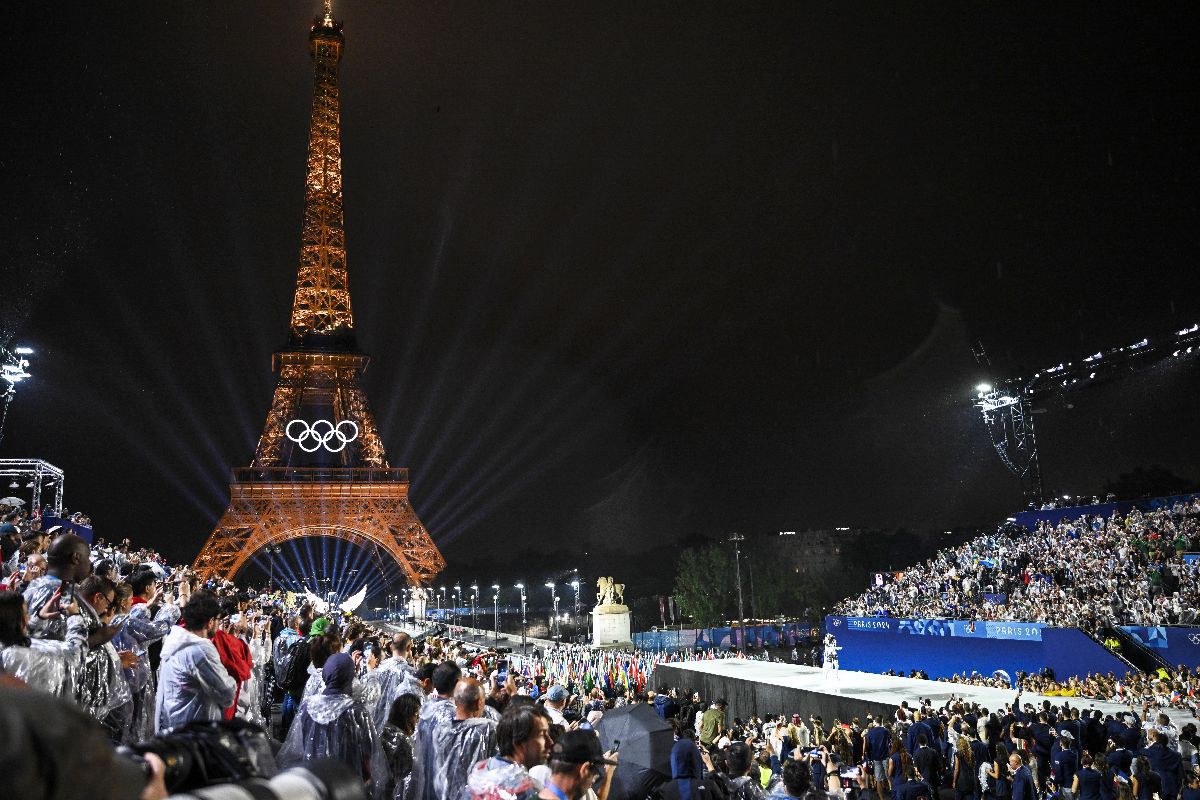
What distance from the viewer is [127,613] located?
5637mm

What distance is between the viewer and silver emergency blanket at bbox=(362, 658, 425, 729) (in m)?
6.12

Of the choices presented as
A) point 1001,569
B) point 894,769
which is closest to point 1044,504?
point 1001,569

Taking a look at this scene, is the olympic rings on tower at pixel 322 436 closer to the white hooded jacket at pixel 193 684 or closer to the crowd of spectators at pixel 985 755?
the crowd of spectators at pixel 985 755

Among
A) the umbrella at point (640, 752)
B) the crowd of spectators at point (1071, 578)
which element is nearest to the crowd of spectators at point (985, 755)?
the umbrella at point (640, 752)

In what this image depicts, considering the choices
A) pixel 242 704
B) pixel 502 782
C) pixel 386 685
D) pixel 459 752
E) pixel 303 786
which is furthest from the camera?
pixel 386 685

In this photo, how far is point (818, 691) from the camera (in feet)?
59.6

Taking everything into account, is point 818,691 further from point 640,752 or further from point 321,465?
point 321,465

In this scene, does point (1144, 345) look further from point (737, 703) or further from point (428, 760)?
point (428, 760)

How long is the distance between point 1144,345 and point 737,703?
21.2m

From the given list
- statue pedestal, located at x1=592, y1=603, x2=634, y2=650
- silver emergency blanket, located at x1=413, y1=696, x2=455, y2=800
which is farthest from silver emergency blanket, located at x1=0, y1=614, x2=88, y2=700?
statue pedestal, located at x1=592, y1=603, x2=634, y2=650

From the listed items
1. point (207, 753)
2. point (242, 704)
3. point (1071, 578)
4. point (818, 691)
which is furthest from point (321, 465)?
point (207, 753)

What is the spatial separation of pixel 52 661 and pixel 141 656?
208 centimetres

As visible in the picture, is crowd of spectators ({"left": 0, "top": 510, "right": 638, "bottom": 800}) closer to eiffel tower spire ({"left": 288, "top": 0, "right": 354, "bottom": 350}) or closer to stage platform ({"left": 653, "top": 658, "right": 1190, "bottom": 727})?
stage platform ({"left": 653, "top": 658, "right": 1190, "bottom": 727})

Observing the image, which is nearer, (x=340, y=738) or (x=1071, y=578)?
(x=340, y=738)
